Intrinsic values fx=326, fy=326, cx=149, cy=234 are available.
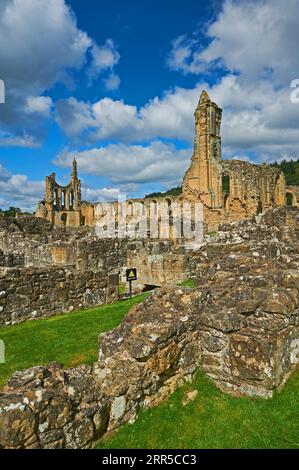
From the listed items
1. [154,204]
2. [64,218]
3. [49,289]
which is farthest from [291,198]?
[49,289]

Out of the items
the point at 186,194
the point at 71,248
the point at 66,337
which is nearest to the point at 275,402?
the point at 66,337

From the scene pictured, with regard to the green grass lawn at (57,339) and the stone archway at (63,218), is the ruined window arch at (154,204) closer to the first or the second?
the stone archway at (63,218)

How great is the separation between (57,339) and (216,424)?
369cm

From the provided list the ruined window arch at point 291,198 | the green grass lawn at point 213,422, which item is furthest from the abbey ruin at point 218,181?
the green grass lawn at point 213,422

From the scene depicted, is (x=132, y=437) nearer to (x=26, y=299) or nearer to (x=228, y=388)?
(x=228, y=388)

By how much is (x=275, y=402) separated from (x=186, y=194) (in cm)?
3488

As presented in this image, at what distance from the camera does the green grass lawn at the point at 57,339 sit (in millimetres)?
5332

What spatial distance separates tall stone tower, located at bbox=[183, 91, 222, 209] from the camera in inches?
1404

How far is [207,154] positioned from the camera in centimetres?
3600

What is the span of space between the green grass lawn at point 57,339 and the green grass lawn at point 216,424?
1.80 meters

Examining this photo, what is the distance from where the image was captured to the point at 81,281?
906cm

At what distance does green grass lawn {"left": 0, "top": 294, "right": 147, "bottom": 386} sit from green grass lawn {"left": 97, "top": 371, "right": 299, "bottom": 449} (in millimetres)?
1798

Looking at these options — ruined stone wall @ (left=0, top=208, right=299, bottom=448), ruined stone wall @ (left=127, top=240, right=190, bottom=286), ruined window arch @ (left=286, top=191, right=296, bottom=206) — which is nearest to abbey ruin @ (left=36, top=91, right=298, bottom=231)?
ruined window arch @ (left=286, top=191, right=296, bottom=206)

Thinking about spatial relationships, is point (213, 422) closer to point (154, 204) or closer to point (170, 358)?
point (170, 358)
